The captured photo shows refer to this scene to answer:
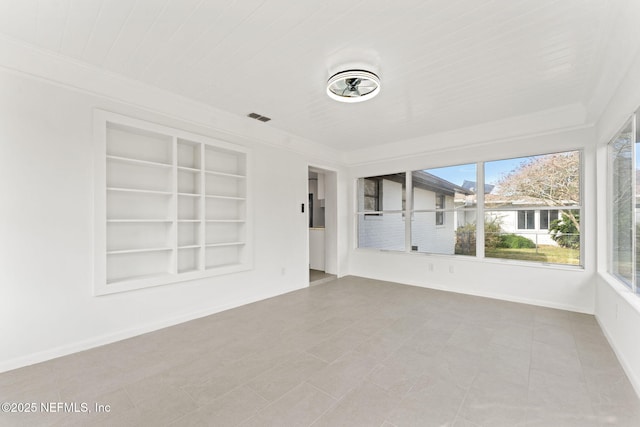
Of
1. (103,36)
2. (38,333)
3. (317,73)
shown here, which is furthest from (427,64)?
(38,333)

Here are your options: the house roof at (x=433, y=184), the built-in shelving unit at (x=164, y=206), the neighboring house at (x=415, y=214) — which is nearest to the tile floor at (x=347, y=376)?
the built-in shelving unit at (x=164, y=206)

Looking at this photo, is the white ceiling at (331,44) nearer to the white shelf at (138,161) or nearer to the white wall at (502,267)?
the white wall at (502,267)

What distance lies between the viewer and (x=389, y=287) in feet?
15.9

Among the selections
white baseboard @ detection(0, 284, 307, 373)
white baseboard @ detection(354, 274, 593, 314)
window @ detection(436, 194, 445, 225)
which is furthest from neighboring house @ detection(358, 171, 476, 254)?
white baseboard @ detection(0, 284, 307, 373)

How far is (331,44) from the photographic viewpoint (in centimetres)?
221

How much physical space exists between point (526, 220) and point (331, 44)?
371 cm

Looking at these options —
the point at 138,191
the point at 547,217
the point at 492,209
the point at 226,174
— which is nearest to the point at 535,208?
the point at 547,217

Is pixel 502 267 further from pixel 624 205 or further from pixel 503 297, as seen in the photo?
pixel 624 205

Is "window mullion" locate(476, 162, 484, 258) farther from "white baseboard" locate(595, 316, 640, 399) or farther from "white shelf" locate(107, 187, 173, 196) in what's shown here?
"white shelf" locate(107, 187, 173, 196)

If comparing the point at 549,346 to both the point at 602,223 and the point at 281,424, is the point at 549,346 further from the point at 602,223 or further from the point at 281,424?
the point at 281,424

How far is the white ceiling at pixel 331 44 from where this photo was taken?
1.85 m

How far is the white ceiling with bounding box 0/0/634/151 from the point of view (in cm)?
185

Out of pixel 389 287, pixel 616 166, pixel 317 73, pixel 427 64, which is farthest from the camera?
pixel 389 287

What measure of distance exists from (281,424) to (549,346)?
2.59 meters
